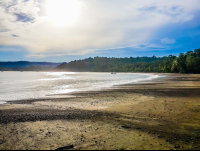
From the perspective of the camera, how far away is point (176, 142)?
762 cm

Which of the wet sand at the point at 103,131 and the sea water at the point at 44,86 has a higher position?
the wet sand at the point at 103,131

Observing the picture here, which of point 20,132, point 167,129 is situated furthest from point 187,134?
point 20,132

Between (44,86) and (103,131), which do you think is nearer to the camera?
(103,131)

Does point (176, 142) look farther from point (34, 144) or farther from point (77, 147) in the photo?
point (34, 144)

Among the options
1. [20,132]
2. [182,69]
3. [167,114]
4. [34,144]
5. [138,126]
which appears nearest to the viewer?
[34,144]

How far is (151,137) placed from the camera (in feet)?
26.9

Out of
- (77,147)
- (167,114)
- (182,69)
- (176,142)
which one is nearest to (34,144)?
(77,147)

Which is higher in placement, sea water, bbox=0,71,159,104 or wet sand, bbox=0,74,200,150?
wet sand, bbox=0,74,200,150

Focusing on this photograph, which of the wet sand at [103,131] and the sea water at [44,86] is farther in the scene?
the sea water at [44,86]

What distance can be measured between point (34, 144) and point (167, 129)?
6791 mm

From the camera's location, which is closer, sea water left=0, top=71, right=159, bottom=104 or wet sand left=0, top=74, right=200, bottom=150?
wet sand left=0, top=74, right=200, bottom=150

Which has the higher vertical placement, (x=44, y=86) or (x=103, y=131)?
(x=103, y=131)

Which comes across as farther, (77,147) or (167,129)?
(167,129)

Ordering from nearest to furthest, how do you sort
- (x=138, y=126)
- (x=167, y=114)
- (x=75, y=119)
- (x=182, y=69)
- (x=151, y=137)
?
1. (x=151, y=137)
2. (x=138, y=126)
3. (x=75, y=119)
4. (x=167, y=114)
5. (x=182, y=69)
